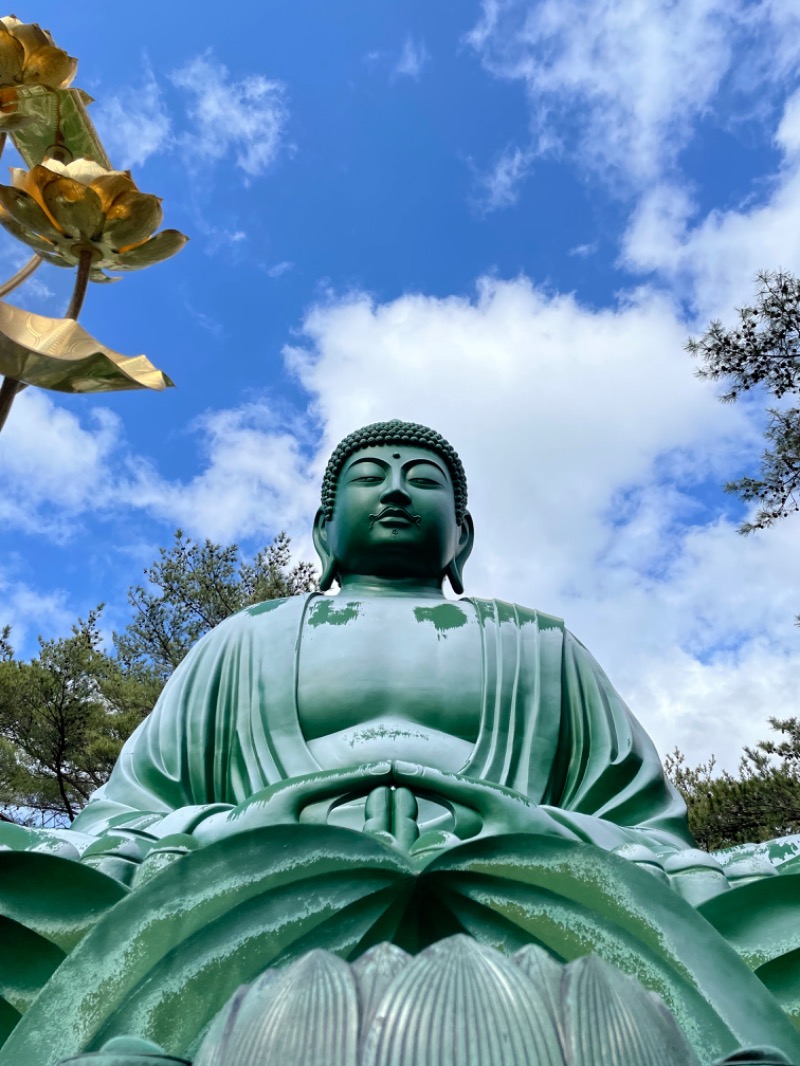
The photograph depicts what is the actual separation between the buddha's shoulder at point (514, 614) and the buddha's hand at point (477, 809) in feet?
4.76

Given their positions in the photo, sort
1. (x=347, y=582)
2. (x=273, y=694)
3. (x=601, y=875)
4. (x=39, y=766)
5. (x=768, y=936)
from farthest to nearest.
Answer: (x=39, y=766)
(x=347, y=582)
(x=273, y=694)
(x=768, y=936)
(x=601, y=875)

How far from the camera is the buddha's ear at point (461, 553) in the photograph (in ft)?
13.2

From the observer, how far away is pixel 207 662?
3473 millimetres

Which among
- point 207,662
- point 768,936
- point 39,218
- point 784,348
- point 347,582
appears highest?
point 784,348

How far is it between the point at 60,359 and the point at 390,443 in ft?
4.46

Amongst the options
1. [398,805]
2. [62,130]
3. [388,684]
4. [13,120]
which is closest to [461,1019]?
[398,805]

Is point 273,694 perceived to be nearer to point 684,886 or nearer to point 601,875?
point 684,886

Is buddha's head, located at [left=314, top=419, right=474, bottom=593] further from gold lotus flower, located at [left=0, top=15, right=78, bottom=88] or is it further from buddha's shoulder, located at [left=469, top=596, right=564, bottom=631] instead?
gold lotus flower, located at [left=0, top=15, right=78, bottom=88]

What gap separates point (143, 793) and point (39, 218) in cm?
156

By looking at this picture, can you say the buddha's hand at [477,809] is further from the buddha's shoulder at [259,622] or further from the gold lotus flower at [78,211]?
the gold lotus flower at [78,211]

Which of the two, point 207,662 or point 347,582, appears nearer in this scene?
point 207,662

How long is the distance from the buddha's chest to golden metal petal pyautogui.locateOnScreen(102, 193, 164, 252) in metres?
1.23

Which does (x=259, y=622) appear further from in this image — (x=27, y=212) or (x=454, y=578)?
(x=27, y=212)

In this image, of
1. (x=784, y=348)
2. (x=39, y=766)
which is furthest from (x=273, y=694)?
(x=39, y=766)
